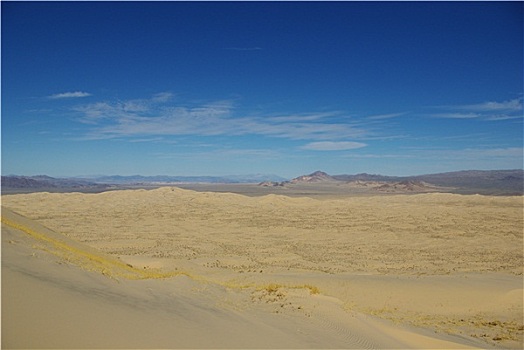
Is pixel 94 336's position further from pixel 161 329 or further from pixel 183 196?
pixel 183 196

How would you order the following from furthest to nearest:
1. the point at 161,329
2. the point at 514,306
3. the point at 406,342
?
the point at 514,306
the point at 406,342
the point at 161,329

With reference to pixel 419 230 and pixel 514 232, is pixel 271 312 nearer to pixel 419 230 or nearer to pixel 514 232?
pixel 419 230

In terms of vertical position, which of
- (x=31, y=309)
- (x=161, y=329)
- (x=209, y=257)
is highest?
(x=31, y=309)

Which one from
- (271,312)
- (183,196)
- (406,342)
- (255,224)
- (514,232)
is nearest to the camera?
(406,342)

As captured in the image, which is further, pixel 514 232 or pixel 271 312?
pixel 514 232

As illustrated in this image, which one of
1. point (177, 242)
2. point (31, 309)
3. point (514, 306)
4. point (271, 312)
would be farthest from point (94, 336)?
point (177, 242)

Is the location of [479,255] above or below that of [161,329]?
below

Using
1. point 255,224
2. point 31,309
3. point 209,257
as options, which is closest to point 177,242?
point 209,257
